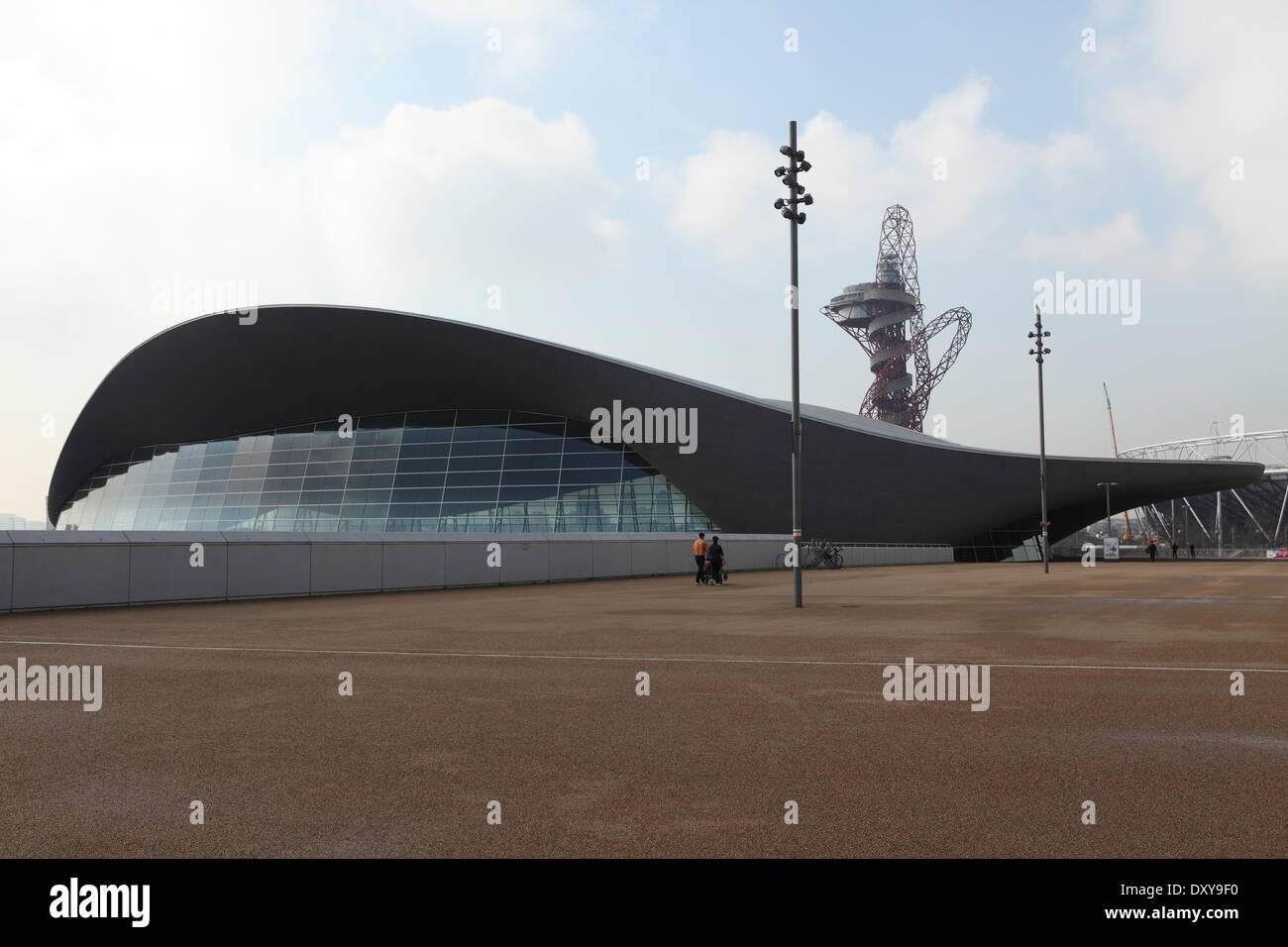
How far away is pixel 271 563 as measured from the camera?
17734mm

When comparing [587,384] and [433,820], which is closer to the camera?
[433,820]

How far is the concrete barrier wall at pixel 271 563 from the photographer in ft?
48.0

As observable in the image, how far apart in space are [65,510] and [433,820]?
2676 inches

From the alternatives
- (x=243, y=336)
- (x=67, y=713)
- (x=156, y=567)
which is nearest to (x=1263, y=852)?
(x=67, y=713)

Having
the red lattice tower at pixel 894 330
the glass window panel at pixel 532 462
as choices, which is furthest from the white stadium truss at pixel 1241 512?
the glass window panel at pixel 532 462

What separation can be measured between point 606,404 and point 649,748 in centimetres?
3653

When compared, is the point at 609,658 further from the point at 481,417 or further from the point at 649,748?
the point at 481,417

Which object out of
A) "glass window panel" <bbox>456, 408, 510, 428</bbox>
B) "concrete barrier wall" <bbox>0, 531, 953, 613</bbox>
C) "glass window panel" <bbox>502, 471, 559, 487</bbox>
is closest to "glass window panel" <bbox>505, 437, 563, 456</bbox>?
"glass window panel" <bbox>502, 471, 559, 487</bbox>

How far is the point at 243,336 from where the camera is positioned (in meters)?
43.8

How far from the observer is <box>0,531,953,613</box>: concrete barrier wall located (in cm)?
1464

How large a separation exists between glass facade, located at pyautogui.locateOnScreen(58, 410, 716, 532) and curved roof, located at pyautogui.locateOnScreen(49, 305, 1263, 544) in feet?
3.29

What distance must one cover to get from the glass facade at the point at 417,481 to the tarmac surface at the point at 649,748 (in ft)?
99.8

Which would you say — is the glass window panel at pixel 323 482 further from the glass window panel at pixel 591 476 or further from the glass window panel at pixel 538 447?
the glass window panel at pixel 591 476
